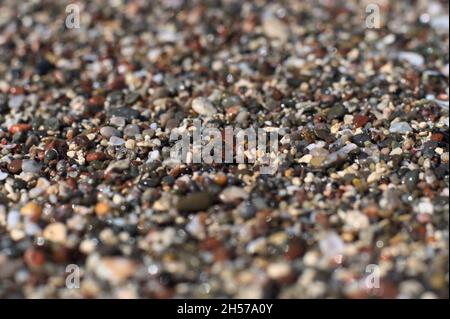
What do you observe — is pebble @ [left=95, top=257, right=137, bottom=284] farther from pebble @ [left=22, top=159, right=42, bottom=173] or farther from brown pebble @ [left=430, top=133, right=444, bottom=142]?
brown pebble @ [left=430, top=133, right=444, bottom=142]

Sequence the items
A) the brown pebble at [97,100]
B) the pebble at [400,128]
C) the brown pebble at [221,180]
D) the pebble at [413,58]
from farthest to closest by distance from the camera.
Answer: the pebble at [413,58]
the brown pebble at [97,100]
the pebble at [400,128]
the brown pebble at [221,180]

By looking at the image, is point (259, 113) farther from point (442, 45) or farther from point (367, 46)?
point (442, 45)

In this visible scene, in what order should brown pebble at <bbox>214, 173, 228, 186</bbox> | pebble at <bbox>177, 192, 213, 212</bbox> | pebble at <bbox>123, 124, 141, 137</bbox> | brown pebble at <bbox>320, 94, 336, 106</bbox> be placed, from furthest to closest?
brown pebble at <bbox>320, 94, 336, 106</bbox> < pebble at <bbox>123, 124, 141, 137</bbox> < brown pebble at <bbox>214, 173, 228, 186</bbox> < pebble at <bbox>177, 192, 213, 212</bbox>

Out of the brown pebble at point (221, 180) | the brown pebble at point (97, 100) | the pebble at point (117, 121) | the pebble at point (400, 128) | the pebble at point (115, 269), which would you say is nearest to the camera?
the pebble at point (115, 269)

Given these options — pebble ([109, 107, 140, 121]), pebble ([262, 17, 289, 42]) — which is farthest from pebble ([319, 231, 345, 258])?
pebble ([262, 17, 289, 42])

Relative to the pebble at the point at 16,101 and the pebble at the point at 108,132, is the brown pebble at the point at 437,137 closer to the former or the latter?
the pebble at the point at 108,132

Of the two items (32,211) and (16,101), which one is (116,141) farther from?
(16,101)

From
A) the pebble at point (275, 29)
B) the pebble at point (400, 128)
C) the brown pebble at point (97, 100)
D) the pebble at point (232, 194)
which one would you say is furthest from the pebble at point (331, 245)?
the pebble at point (275, 29)
